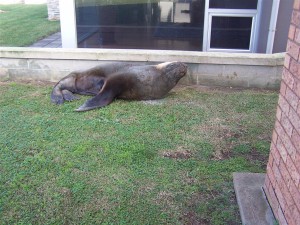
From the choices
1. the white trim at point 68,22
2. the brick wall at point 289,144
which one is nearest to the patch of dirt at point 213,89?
the white trim at point 68,22

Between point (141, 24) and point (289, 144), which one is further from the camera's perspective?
point (141, 24)

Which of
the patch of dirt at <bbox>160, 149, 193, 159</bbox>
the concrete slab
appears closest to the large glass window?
the patch of dirt at <bbox>160, 149, 193, 159</bbox>

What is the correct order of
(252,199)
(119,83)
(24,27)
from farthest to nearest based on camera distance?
(24,27), (119,83), (252,199)

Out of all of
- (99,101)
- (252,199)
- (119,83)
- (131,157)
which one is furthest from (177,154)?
(119,83)

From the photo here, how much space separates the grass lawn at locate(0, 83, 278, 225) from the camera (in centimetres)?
288

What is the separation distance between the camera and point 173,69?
17.4 feet

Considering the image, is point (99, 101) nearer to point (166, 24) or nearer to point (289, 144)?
point (166, 24)

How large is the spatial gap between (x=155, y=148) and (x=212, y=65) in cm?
237

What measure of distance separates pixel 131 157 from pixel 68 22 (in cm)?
394

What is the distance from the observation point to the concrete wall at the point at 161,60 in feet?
18.2

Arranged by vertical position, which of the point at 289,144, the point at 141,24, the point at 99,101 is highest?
the point at 141,24

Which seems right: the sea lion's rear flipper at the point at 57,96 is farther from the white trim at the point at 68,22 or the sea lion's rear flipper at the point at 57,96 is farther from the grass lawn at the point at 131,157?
the white trim at the point at 68,22

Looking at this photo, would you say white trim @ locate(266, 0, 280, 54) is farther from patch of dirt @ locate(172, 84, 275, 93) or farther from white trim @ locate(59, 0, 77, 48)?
white trim @ locate(59, 0, 77, 48)

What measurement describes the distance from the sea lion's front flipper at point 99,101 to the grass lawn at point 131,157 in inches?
4.2
